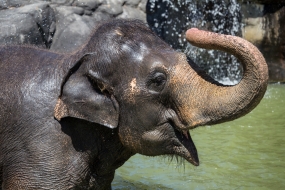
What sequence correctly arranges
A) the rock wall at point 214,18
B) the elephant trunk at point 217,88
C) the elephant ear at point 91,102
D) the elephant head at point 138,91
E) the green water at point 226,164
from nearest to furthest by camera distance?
the elephant trunk at point 217,88, the elephant head at point 138,91, the elephant ear at point 91,102, the green water at point 226,164, the rock wall at point 214,18

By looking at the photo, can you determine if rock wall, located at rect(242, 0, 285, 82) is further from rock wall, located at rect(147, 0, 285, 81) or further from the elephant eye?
the elephant eye

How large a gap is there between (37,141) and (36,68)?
54 centimetres

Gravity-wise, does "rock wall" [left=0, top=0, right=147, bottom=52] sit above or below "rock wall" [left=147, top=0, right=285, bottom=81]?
above

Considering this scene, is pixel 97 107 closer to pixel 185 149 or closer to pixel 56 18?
pixel 185 149

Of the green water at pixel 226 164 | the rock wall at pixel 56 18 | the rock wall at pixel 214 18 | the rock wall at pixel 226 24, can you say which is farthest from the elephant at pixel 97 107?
the rock wall at pixel 226 24

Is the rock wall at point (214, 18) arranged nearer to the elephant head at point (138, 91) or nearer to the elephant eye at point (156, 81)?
the elephant head at point (138, 91)

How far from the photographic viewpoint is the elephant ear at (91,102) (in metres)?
3.91

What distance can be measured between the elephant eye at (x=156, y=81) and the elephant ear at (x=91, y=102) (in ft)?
0.86

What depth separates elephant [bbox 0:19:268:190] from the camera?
3.81 m

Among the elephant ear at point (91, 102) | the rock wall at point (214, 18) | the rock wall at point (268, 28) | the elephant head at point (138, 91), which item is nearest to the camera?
the elephant head at point (138, 91)

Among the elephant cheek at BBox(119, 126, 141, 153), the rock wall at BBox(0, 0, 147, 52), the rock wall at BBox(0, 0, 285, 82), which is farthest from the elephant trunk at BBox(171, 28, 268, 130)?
the rock wall at BBox(0, 0, 285, 82)

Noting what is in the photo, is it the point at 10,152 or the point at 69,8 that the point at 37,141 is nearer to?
the point at 10,152

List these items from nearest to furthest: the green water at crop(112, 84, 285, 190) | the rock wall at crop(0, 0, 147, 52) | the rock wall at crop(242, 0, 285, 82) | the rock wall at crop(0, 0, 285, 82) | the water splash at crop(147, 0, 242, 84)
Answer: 1. the green water at crop(112, 84, 285, 190)
2. the rock wall at crop(0, 0, 147, 52)
3. the rock wall at crop(0, 0, 285, 82)
4. the water splash at crop(147, 0, 242, 84)
5. the rock wall at crop(242, 0, 285, 82)

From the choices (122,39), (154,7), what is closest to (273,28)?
(154,7)
